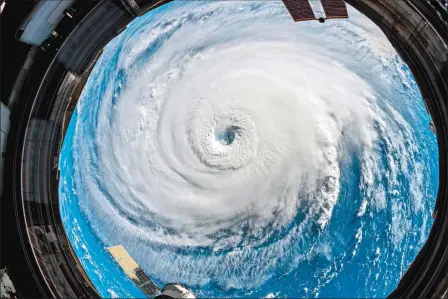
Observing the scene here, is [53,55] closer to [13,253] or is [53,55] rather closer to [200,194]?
[13,253]

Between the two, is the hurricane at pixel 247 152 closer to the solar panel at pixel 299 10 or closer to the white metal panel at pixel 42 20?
the solar panel at pixel 299 10

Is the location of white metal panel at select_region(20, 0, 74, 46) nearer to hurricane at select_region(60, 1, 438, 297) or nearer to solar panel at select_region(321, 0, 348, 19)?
hurricane at select_region(60, 1, 438, 297)

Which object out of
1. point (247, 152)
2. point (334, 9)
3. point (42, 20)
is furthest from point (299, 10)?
point (42, 20)

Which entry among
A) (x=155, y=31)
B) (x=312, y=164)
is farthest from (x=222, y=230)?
(x=155, y=31)

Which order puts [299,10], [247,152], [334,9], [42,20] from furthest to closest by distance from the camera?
[247,152] → [299,10] → [334,9] → [42,20]

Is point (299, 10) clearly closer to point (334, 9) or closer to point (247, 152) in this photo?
point (334, 9)
